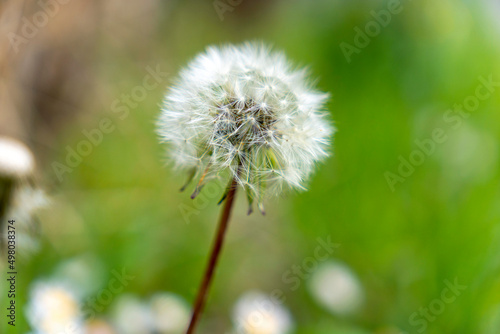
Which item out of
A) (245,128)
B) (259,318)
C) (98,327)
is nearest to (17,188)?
(98,327)

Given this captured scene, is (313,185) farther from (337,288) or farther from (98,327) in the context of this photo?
(98,327)

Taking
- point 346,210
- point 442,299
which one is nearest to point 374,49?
point 346,210

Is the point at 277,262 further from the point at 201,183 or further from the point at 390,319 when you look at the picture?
the point at 201,183

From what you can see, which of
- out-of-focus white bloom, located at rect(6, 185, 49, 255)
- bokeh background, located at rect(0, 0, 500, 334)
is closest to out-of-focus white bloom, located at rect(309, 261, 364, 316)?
bokeh background, located at rect(0, 0, 500, 334)

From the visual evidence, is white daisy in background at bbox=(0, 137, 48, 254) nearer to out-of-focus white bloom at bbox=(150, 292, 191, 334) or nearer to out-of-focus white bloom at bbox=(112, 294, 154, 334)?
out-of-focus white bloom at bbox=(112, 294, 154, 334)

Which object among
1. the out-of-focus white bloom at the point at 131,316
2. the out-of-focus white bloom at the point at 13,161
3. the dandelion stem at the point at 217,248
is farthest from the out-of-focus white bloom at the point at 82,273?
the dandelion stem at the point at 217,248
